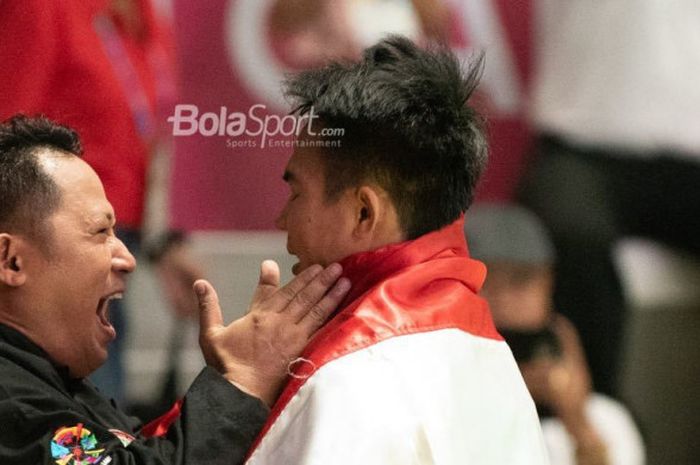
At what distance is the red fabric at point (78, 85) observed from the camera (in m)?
3.63

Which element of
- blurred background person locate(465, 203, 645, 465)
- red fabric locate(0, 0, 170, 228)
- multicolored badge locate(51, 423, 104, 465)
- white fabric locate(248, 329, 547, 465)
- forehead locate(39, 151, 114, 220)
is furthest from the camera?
blurred background person locate(465, 203, 645, 465)

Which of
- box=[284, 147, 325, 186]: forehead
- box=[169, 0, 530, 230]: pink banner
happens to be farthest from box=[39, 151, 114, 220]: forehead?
box=[169, 0, 530, 230]: pink banner

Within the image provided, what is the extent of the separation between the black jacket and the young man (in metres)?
0.09

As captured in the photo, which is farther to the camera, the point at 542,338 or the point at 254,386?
the point at 542,338

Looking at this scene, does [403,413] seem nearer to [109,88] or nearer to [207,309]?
[207,309]

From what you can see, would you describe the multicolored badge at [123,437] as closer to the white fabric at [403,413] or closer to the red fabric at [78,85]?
the white fabric at [403,413]

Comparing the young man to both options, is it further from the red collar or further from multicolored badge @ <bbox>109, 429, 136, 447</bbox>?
multicolored badge @ <bbox>109, 429, 136, 447</bbox>

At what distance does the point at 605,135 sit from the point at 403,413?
7.27ft

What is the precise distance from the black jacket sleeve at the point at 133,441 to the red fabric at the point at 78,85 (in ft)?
4.48

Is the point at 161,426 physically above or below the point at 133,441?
below

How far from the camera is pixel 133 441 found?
242 centimetres

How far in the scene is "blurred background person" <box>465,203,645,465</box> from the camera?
4145 millimetres

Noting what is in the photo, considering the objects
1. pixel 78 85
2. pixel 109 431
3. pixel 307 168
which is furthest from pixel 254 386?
pixel 78 85

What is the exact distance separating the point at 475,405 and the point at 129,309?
1761 mm
